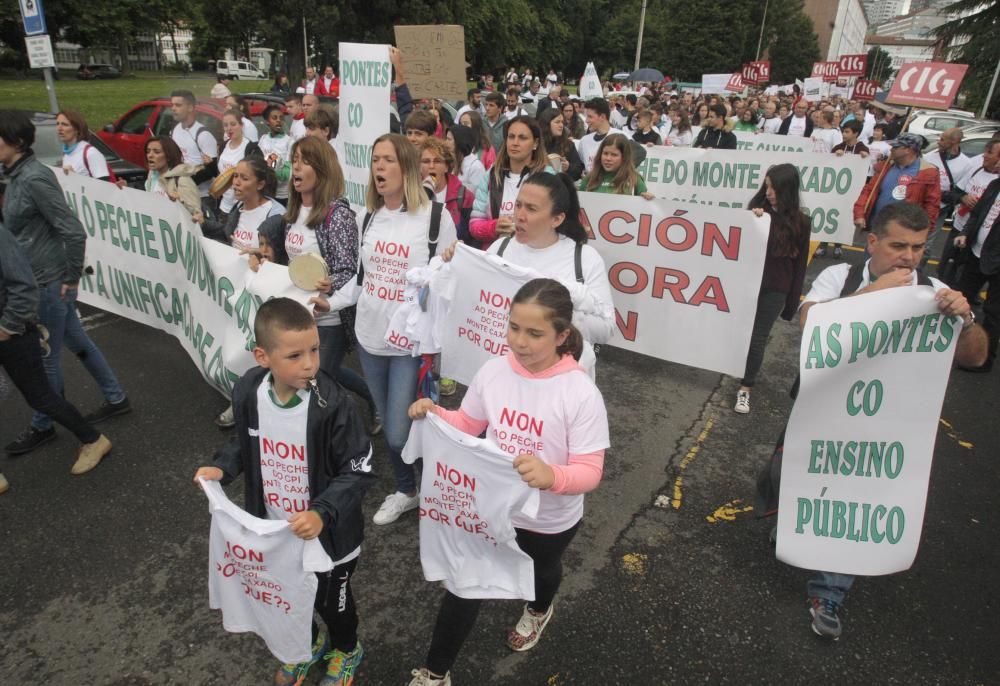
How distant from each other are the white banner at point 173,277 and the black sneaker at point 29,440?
978mm

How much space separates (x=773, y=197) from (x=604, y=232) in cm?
116

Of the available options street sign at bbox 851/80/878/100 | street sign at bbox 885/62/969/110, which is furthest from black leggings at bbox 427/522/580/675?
street sign at bbox 851/80/878/100

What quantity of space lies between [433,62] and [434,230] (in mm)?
4666

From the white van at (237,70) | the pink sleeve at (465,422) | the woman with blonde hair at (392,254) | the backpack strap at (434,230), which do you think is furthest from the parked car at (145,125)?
the white van at (237,70)

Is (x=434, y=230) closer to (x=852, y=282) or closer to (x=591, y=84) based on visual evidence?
(x=852, y=282)

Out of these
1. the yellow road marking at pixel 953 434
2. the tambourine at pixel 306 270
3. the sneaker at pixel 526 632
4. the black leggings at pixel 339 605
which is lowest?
the yellow road marking at pixel 953 434

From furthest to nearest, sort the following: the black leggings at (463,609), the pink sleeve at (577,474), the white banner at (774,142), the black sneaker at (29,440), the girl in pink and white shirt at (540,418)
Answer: the white banner at (774,142) < the black sneaker at (29,440) < the black leggings at (463,609) < the girl in pink and white shirt at (540,418) < the pink sleeve at (577,474)

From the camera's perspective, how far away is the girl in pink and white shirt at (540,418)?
2.10m

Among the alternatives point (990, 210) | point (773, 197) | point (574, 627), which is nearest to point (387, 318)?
point (574, 627)

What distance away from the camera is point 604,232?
4.72m

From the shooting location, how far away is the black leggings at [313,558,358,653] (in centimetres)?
224

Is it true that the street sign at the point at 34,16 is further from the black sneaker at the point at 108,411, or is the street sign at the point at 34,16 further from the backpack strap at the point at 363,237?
the backpack strap at the point at 363,237

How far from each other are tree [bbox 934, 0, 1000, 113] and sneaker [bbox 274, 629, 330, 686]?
119ft

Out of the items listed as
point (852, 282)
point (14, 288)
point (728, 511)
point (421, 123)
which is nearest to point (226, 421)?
point (14, 288)
